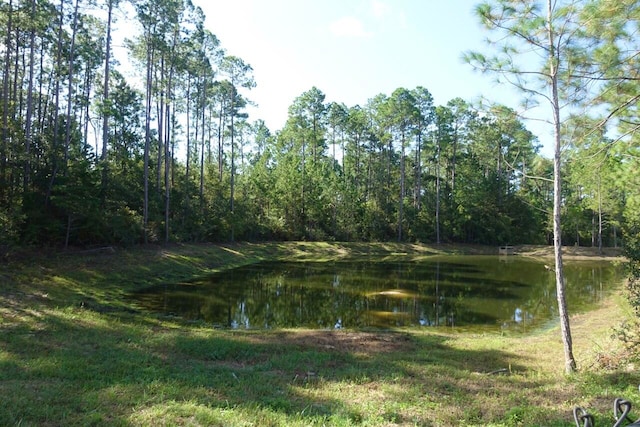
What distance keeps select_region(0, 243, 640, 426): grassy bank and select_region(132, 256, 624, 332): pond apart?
5.90 ft

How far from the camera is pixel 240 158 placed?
199ft


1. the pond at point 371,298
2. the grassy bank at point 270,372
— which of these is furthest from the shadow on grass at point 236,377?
the pond at point 371,298

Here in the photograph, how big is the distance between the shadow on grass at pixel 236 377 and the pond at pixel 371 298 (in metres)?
3.12

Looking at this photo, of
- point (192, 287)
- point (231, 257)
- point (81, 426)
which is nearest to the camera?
point (81, 426)

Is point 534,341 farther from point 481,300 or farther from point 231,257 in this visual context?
point 231,257

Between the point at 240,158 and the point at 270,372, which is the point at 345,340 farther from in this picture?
the point at 240,158

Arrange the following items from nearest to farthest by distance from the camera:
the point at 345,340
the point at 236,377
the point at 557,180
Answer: the point at 236,377 → the point at 557,180 → the point at 345,340

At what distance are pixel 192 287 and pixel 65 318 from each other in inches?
349

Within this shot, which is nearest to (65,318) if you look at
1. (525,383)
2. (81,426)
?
(81,426)

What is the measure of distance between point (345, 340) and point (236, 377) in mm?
4273

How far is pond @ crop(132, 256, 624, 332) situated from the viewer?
13805 mm

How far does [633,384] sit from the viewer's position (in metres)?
5.77

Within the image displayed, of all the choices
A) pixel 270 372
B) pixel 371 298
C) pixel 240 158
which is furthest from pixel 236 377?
pixel 240 158

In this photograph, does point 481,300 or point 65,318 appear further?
point 481,300
